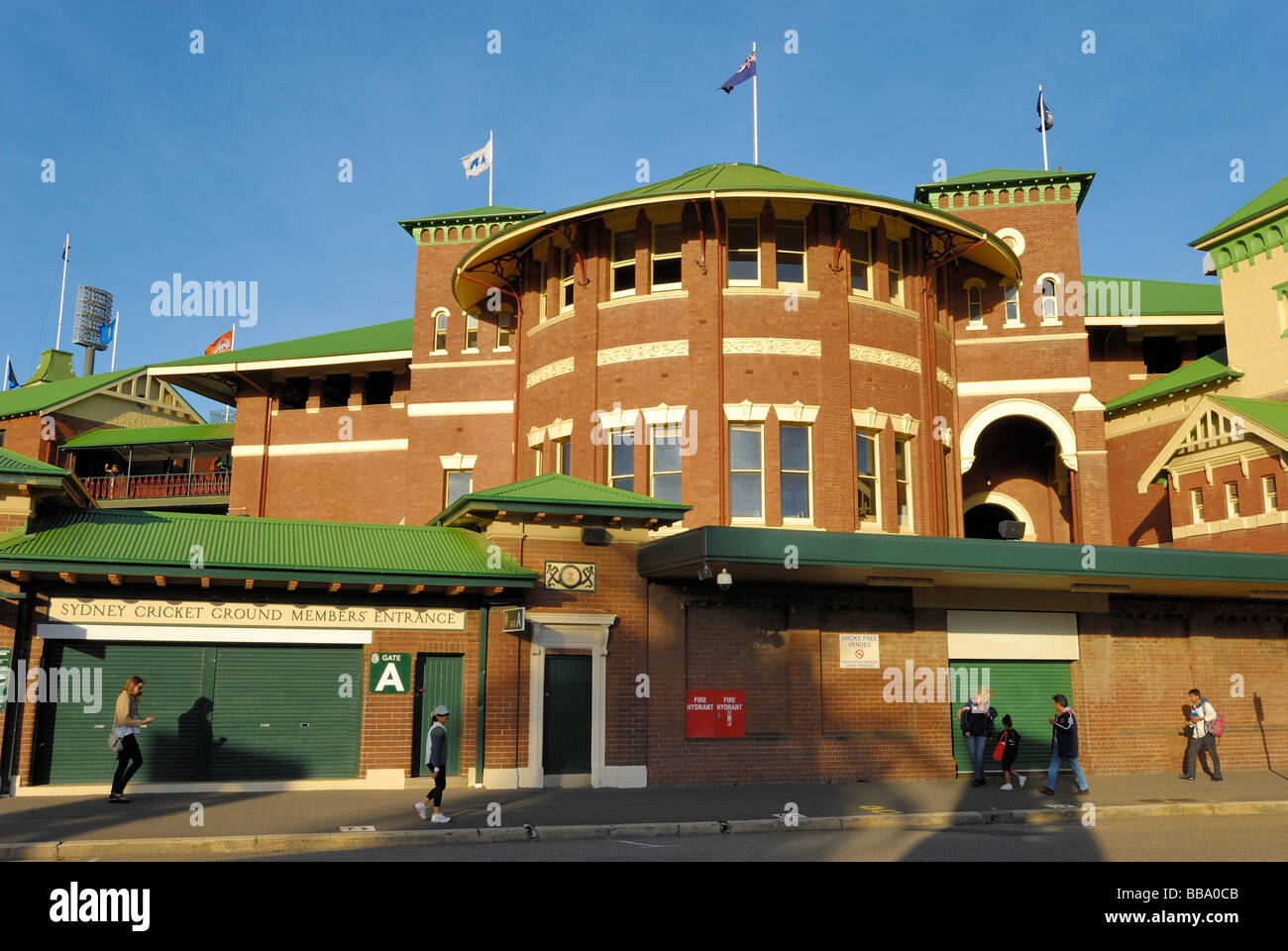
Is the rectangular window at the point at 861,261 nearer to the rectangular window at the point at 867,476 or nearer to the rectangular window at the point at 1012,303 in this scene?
Answer: the rectangular window at the point at 867,476

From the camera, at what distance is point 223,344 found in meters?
54.4

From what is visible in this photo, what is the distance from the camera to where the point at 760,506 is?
24.4 metres

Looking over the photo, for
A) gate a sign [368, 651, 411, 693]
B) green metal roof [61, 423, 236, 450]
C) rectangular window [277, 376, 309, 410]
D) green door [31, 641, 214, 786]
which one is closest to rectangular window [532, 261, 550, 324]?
gate a sign [368, 651, 411, 693]

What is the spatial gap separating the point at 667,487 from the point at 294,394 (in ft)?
61.6

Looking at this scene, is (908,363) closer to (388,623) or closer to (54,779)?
(388,623)

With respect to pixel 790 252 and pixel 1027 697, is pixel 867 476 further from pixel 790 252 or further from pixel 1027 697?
pixel 1027 697

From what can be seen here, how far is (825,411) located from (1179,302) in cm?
1764

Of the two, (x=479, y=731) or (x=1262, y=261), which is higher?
(x=1262, y=261)

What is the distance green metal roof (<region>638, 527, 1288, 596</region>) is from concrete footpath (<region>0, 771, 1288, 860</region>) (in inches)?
153

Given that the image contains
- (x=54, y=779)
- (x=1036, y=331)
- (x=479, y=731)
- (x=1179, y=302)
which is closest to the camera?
(x=54, y=779)

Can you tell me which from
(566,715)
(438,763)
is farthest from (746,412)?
(438,763)

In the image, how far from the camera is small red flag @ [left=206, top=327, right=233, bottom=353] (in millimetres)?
54281

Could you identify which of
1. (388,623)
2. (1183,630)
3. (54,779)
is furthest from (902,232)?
(54,779)

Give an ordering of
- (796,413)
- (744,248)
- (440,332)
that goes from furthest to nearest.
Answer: (440,332)
(744,248)
(796,413)
